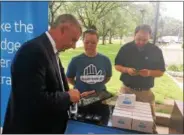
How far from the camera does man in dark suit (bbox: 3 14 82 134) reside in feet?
4.03

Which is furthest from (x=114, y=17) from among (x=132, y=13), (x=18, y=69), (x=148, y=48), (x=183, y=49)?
(x=18, y=69)

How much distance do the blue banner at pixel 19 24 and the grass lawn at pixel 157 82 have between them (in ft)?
0.98

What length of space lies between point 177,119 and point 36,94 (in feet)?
3.44

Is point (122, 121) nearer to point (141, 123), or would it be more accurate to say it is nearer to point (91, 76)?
point (141, 123)

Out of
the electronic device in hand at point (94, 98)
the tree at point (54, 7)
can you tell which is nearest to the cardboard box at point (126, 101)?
the electronic device in hand at point (94, 98)

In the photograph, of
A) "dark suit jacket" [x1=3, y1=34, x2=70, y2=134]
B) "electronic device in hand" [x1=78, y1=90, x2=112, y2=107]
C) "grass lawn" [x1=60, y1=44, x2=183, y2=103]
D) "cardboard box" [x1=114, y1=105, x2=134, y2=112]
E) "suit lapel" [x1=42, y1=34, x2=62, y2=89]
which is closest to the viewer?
"dark suit jacket" [x1=3, y1=34, x2=70, y2=134]

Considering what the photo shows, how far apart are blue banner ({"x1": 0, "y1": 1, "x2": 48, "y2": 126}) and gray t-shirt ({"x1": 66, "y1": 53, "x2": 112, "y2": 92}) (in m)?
0.39

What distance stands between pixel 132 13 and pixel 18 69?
105 cm

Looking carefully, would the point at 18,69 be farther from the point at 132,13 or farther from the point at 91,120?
the point at 132,13

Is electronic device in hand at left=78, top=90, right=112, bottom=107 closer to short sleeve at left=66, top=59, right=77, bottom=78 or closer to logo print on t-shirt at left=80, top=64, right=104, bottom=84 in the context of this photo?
logo print on t-shirt at left=80, top=64, right=104, bottom=84

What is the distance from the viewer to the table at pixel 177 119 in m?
1.61

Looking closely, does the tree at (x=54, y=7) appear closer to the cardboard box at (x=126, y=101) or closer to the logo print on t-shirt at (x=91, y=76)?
the logo print on t-shirt at (x=91, y=76)

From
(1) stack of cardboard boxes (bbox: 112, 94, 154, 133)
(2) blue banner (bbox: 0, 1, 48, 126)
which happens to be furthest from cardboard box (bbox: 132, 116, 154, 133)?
(2) blue banner (bbox: 0, 1, 48, 126)

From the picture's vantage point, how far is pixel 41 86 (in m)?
1.25
